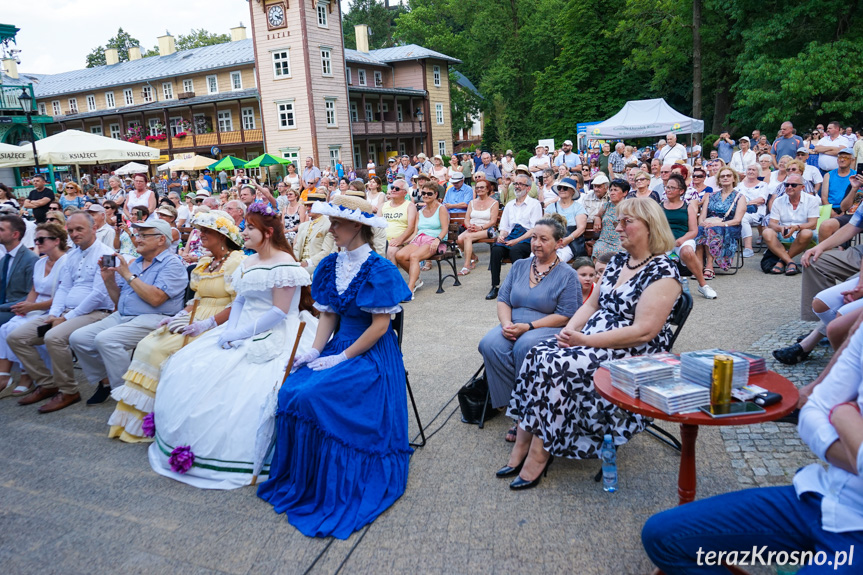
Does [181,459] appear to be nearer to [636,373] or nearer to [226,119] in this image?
[636,373]

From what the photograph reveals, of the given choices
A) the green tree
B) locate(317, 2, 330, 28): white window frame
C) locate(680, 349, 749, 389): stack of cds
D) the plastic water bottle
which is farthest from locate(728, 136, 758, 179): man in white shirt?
the green tree

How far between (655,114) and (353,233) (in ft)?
60.4

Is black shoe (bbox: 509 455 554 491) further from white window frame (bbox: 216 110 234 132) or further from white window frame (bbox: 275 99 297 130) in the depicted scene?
white window frame (bbox: 216 110 234 132)

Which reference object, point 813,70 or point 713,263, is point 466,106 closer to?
point 813,70

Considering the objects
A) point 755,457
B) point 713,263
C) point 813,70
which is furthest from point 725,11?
point 755,457

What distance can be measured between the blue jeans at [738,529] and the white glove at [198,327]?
11.0ft

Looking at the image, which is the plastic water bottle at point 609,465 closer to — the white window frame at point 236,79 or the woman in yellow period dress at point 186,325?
the woman in yellow period dress at point 186,325

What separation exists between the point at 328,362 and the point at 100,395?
2.78 meters

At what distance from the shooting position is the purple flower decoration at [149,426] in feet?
13.3

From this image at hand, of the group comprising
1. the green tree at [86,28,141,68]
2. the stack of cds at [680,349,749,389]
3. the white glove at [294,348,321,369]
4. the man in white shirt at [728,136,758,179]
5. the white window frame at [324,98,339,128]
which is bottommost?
the white glove at [294,348,321,369]

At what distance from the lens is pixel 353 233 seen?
11.4 ft

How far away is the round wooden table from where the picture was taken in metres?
2.21

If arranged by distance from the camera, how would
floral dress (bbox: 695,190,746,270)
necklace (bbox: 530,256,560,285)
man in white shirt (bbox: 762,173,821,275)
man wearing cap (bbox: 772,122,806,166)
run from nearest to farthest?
necklace (bbox: 530,256,560,285) → man in white shirt (bbox: 762,173,821,275) → floral dress (bbox: 695,190,746,270) → man wearing cap (bbox: 772,122,806,166)

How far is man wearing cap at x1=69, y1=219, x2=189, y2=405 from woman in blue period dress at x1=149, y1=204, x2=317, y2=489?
859mm
